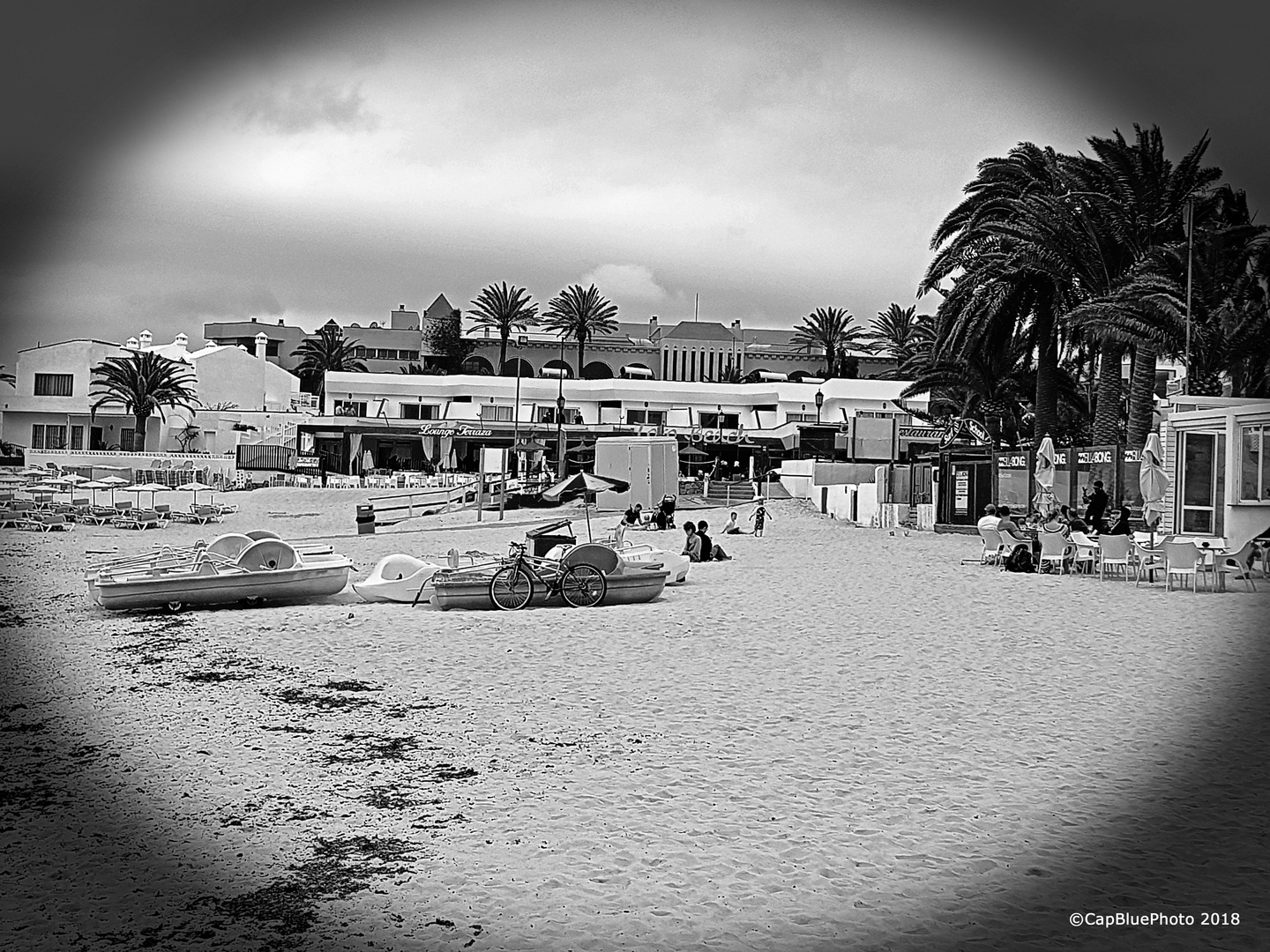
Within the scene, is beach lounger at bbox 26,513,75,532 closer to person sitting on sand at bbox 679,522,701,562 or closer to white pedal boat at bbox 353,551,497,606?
white pedal boat at bbox 353,551,497,606

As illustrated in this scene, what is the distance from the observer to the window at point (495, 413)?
45.4 meters

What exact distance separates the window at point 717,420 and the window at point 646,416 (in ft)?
5.95

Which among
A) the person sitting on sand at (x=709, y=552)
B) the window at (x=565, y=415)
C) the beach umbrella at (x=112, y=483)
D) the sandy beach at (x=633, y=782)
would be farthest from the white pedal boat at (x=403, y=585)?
the window at (x=565, y=415)

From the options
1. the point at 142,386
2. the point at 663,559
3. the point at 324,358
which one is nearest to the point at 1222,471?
the point at 663,559

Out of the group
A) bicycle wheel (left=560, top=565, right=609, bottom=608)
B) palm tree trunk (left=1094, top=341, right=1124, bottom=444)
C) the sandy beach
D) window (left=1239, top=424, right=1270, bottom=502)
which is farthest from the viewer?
palm tree trunk (left=1094, top=341, right=1124, bottom=444)

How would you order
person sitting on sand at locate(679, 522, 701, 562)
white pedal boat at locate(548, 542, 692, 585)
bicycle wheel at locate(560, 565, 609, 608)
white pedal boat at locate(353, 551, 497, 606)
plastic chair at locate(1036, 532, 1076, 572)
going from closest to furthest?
bicycle wheel at locate(560, 565, 609, 608), white pedal boat at locate(353, 551, 497, 606), white pedal boat at locate(548, 542, 692, 585), plastic chair at locate(1036, 532, 1076, 572), person sitting on sand at locate(679, 522, 701, 562)

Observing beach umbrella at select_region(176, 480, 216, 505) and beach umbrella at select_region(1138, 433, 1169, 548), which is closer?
beach umbrella at select_region(1138, 433, 1169, 548)

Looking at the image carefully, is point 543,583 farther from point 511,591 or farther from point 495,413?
point 495,413

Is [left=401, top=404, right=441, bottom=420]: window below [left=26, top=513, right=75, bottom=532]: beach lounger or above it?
above

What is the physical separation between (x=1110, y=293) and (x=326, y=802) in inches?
537

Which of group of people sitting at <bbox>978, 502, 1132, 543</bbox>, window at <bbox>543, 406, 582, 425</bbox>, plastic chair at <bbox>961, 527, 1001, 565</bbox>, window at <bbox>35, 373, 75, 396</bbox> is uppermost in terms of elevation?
window at <bbox>543, 406, 582, 425</bbox>

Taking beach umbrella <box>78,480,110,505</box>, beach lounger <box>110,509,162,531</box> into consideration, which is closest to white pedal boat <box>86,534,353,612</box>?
beach lounger <box>110,509,162,531</box>

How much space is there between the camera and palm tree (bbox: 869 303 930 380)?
129ft

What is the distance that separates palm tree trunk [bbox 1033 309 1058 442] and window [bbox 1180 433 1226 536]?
6.64 meters
